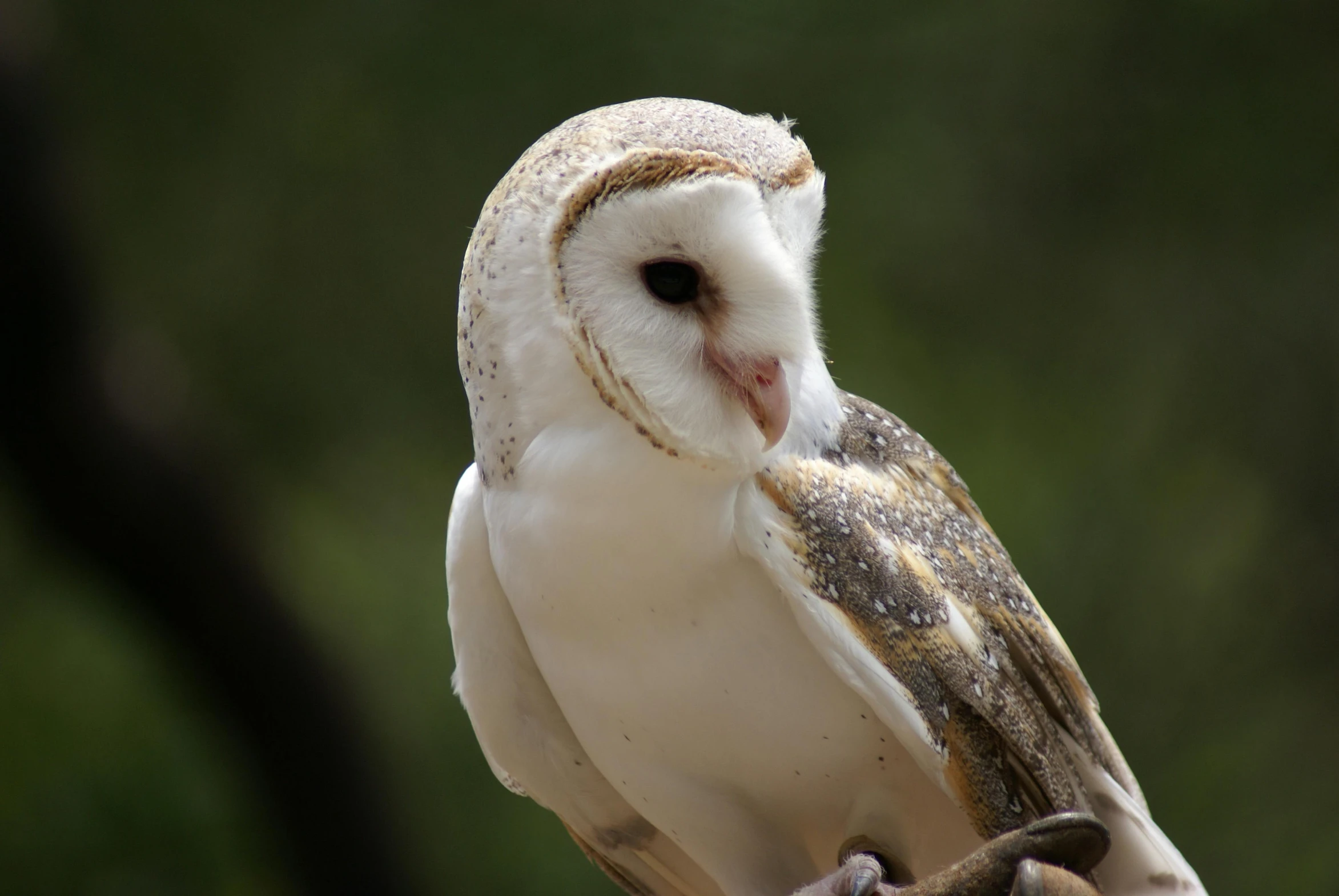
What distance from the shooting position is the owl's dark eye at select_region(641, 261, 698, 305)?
822 mm

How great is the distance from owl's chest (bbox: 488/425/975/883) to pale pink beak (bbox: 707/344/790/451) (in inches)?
3.0

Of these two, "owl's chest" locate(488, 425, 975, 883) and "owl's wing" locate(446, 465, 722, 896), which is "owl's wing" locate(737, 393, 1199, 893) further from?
"owl's wing" locate(446, 465, 722, 896)

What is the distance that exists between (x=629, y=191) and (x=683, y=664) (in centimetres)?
37

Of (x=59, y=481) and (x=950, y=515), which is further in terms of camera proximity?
(x=59, y=481)

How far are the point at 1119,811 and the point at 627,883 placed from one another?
47cm

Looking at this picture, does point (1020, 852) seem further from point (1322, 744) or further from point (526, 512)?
point (1322, 744)

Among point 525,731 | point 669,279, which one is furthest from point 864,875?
point 669,279

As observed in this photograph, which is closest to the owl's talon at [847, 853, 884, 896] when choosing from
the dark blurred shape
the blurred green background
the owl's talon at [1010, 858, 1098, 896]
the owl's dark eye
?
the owl's talon at [1010, 858, 1098, 896]

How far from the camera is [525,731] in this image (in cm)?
109

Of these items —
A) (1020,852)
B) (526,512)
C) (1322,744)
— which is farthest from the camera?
(1322,744)

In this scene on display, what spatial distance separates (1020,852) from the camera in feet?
2.62

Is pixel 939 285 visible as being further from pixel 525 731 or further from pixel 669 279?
pixel 669 279

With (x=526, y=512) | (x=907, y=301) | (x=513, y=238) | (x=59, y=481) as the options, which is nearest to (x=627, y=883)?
(x=526, y=512)

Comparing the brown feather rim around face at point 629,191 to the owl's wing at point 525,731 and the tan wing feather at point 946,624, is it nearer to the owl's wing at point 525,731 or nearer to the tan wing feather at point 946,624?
the tan wing feather at point 946,624
